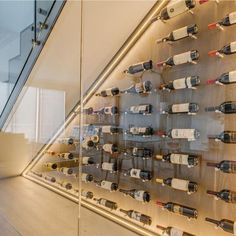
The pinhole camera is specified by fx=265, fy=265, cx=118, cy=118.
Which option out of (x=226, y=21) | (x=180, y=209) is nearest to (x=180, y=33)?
(x=226, y=21)

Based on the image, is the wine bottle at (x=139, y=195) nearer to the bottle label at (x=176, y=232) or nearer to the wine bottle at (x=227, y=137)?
the bottle label at (x=176, y=232)

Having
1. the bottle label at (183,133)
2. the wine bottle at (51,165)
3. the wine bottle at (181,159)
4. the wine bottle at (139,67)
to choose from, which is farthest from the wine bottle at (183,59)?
the wine bottle at (51,165)

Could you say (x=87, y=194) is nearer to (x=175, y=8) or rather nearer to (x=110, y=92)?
(x=110, y=92)

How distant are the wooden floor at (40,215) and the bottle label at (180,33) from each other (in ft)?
3.99

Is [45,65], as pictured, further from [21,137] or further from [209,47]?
[209,47]

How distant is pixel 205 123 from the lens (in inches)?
52.9

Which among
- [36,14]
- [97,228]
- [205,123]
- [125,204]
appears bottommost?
[97,228]

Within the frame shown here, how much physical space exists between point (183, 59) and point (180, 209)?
81 centimetres

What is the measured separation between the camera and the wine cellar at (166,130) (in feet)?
4.21

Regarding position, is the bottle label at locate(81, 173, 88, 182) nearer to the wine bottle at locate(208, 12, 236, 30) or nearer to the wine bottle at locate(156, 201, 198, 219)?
the wine bottle at locate(156, 201, 198, 219)

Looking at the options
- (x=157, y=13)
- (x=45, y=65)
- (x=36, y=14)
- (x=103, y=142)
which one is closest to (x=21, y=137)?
(x=45, y=65)

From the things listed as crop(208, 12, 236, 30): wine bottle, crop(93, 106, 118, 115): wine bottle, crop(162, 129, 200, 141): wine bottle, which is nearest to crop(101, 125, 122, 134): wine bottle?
crop(93, 106, 118, 115): wine bottle

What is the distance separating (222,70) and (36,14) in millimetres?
1707

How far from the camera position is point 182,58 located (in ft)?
4.73
